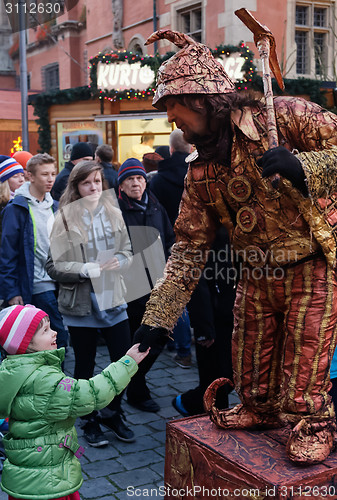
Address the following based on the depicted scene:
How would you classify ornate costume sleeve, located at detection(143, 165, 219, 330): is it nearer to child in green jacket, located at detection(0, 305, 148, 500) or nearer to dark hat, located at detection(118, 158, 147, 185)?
child in green jacket, located at detection(0, 305, 148, 500)

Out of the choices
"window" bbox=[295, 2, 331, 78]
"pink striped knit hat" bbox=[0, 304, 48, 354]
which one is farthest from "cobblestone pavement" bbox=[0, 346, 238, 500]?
"window" bbox=[295, 2, 331, 78]

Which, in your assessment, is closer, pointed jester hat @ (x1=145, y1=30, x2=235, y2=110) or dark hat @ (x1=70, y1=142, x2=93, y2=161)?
pointed jester hat @ (x1=145, y1=30, x2=235, y2=110)

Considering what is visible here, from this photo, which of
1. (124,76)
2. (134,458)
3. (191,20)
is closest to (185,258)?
(134,458)

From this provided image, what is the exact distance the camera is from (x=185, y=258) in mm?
2756

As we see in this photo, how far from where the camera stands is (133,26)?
18688 mm

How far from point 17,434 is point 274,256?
1.31m

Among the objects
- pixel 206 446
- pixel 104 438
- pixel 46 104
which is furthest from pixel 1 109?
pixel 206 446

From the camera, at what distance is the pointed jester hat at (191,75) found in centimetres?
230

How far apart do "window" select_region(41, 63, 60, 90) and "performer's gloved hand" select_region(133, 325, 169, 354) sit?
25.5 m

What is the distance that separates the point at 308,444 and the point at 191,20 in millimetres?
15543

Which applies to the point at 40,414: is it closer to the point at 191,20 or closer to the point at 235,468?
the point at 235,468

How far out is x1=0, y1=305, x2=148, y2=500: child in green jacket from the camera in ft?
8.05

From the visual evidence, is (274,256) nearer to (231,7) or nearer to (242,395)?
(242,395)

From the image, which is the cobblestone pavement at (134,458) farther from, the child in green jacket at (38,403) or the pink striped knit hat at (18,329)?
the pink striped knit hat at (18,329)
